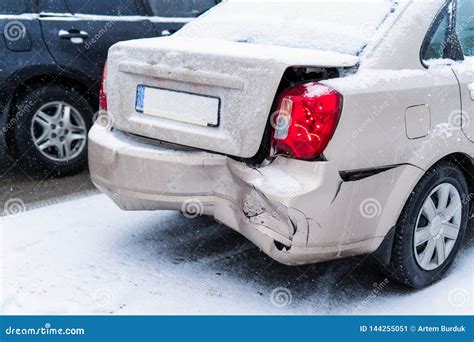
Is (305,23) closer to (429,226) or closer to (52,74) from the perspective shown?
(429,226)

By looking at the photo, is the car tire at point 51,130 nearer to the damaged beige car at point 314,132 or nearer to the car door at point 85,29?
the car door at point 85,29

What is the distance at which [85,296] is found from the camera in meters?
2.96

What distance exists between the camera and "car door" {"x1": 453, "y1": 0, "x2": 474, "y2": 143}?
301cm

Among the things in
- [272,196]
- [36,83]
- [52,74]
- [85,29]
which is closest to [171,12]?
[85,29]

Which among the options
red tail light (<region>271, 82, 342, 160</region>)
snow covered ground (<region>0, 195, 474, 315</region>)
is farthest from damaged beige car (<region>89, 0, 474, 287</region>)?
snow covered ground (<region>0, 195, 474, 315</region>)

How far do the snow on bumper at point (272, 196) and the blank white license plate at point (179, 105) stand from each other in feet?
0.50

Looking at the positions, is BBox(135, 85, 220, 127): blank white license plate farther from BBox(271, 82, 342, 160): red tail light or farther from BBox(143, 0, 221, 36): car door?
BBox(143, 0, 221, 36): car door

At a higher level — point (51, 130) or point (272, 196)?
point (272, 196)

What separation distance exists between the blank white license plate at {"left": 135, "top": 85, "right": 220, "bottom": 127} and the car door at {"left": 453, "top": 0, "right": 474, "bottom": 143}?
4.10ft

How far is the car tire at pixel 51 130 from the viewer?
460 cm

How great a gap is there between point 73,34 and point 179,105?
2.31m

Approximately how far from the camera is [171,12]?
17.8 feet

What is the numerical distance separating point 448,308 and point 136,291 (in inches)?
59.9

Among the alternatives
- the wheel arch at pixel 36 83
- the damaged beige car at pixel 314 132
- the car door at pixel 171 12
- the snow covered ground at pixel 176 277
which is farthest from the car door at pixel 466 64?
the wheel arch at pixel 36 83
